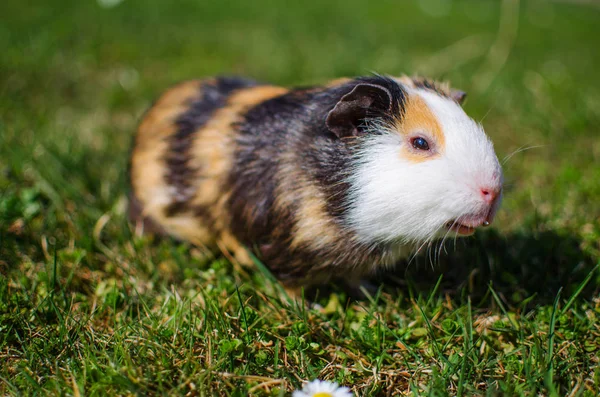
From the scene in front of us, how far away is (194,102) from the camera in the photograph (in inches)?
135

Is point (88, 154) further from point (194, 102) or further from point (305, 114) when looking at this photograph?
point (305, 114)

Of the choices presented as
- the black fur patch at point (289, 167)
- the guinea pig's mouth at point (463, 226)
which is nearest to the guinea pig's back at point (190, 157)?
the black fur patch at point (289, 167)

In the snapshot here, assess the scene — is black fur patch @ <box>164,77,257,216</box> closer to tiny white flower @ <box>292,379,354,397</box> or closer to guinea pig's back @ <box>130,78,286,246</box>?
guinea pig's back @ <box>130,78,286,246</box>

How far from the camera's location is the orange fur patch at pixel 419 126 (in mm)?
2332

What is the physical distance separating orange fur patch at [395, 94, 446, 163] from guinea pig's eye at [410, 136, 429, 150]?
21 millimetres

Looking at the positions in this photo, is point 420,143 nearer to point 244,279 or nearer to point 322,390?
point 322,390

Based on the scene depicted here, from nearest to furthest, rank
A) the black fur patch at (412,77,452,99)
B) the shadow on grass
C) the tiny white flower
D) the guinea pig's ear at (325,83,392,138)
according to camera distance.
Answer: the tiny white flower, the guinea pig's ear at (325,83,392,138), the black fur patch at (412,77,452,99), the shadow on grass

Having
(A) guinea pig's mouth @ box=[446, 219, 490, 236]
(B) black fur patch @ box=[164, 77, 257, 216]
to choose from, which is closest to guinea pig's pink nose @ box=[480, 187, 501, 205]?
(A) guinea pig's mouth @ box=[446, 219, 490, 236]

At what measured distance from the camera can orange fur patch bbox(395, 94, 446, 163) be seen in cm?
233

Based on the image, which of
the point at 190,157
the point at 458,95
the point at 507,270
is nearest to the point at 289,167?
the point at 190,157

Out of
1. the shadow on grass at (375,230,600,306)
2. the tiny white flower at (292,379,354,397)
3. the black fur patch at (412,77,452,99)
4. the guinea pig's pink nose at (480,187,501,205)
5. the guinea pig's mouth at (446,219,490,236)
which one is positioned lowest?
the tiny white flower at (292,379,354,397)

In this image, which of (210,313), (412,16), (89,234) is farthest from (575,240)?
(412,16)

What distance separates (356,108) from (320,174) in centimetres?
38

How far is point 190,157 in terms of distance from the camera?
3.18m
